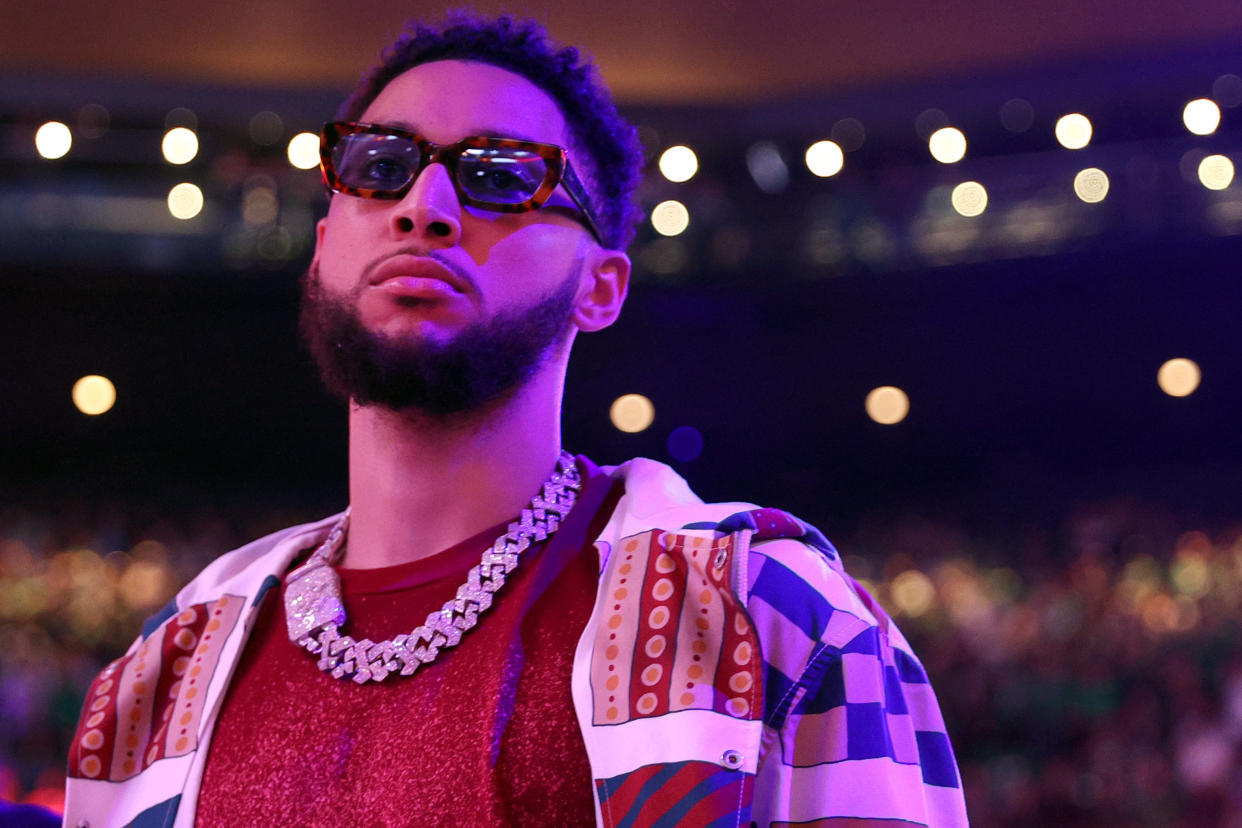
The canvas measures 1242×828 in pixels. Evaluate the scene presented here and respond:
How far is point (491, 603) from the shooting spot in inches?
57.3

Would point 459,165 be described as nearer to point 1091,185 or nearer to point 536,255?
point 536,255

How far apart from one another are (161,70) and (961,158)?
4.84 meters

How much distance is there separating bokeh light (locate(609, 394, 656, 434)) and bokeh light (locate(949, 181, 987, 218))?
2.45 meters

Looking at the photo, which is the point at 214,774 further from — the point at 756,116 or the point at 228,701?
the point at 756,116

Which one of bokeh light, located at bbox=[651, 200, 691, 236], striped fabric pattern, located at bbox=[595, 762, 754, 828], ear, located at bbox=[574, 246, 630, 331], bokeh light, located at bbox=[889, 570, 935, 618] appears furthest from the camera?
bokeh light, located at bbox=[889, 570, 935, 618]

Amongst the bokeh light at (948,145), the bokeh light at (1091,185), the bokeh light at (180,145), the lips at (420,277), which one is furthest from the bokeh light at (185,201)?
the lips at (420,277)

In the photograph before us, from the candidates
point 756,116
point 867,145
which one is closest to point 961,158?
point 867,145

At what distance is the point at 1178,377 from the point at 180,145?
7.05 m

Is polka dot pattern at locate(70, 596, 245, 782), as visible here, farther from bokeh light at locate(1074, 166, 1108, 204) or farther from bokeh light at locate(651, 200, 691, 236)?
bokeh light at locate(1074, 166, 1108, 204)

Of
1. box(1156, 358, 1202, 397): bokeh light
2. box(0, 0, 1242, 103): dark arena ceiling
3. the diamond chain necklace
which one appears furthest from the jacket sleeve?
box(1156, 358, 1202, 397): bokeh light

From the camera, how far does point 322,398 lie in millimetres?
8961

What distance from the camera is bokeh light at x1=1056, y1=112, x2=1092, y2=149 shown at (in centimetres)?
779

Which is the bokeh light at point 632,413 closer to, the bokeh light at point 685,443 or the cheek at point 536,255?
the bokeh light at point 685,443

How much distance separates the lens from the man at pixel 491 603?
4.11 ft
